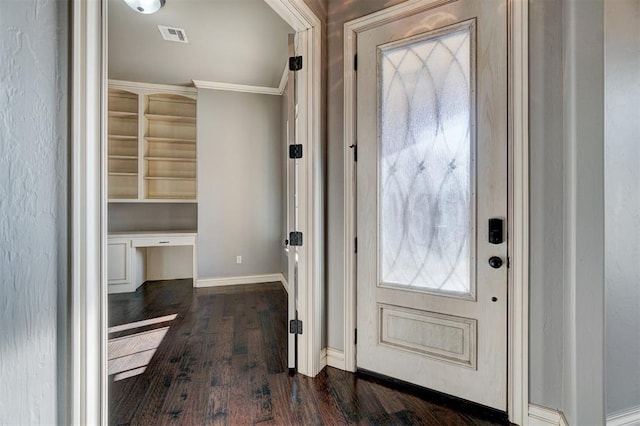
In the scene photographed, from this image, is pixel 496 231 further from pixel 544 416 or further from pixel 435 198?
pixel 544 416

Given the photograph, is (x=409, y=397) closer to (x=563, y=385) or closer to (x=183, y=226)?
(x=563, y=385)

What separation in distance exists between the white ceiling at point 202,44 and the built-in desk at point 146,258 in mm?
2242

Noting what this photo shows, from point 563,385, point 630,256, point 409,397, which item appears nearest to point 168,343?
point 409,397

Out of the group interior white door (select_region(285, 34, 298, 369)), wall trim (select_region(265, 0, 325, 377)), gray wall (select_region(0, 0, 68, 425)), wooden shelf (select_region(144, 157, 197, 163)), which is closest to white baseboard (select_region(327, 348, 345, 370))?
wall trim (select_region(265, 0, 325, 377))

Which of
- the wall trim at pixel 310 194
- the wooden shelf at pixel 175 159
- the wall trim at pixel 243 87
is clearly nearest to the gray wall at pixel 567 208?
the wall trim at pixel 310 194

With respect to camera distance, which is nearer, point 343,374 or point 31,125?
point 31,125

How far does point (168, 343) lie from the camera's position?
2699 millimetres

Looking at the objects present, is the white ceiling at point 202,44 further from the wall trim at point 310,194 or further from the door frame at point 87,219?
the door frame at point 87,219

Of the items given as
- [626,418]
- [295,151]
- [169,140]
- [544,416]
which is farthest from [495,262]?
[169,140]

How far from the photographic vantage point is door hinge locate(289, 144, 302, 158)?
2.17 m

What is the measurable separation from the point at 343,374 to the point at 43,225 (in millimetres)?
1989

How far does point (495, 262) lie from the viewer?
5.62 ft

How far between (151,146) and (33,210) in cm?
459

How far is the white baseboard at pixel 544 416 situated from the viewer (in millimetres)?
1567
